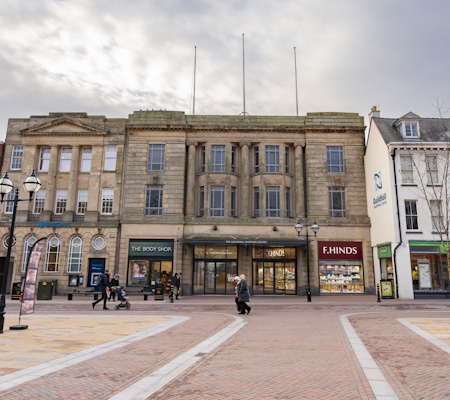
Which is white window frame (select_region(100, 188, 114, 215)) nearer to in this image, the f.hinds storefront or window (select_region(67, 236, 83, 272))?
window (select_region(67, 236, 83, 272))

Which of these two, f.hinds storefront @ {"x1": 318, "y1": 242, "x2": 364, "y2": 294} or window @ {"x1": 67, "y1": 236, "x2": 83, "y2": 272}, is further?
window @ {"x1": 67, "y1": 236, "x2": 83, "y2": 272}

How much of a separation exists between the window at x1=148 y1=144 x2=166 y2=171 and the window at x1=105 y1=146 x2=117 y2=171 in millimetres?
3145

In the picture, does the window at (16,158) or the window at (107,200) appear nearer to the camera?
the window at (107,200)

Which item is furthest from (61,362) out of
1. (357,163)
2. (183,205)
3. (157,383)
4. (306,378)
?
(357,163)

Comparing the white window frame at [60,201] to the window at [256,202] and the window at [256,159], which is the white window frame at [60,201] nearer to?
the window at [256,202]

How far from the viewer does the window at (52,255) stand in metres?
29.8

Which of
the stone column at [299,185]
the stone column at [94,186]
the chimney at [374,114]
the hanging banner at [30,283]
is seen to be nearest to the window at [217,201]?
the stone column at [299,185]

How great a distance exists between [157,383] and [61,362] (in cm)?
255

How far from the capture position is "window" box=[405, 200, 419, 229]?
88.3 ft

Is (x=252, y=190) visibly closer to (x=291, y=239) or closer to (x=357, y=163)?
(x=291, y=239)

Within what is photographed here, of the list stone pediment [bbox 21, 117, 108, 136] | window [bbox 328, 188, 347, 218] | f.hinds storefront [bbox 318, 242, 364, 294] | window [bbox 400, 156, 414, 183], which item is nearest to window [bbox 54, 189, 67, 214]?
stone pediment [bbox 21, 117, 108, 136]

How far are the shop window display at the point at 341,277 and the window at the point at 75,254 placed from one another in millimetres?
20289

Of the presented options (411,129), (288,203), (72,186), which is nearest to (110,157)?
(72,186)

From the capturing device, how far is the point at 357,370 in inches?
269
